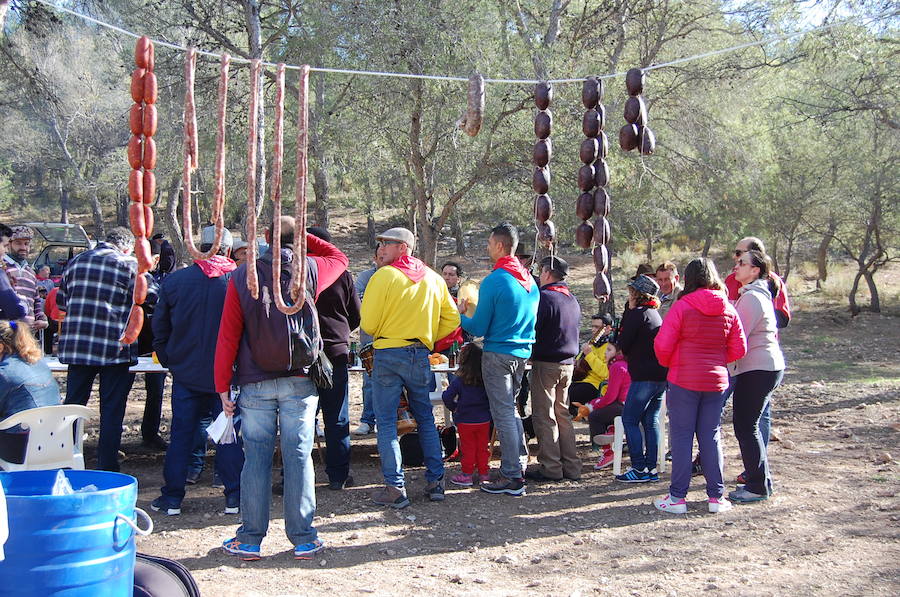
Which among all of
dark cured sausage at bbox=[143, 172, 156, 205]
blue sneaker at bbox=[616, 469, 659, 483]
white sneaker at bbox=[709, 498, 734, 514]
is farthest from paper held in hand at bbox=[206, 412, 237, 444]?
white sneaker at bbox=[709, 498, 734, 514]

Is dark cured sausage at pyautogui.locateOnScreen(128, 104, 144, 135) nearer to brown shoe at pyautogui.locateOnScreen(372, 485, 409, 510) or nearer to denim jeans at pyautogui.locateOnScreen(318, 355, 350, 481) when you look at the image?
denim jeans at pyautogui.locateOnScreen(318, 355, 350, 481)

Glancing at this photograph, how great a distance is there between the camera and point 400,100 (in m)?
12.2

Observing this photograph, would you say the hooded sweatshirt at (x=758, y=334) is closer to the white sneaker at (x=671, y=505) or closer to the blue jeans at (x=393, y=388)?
the white sneaker at (x=671, y=505)

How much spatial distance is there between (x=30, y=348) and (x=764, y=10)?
11.9m

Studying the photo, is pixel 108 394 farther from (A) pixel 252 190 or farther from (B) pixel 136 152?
(A) pixel 252 190

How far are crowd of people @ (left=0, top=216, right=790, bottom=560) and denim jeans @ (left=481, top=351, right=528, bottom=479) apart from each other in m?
0.01

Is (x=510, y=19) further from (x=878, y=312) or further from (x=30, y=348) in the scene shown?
(x=878, y=312)

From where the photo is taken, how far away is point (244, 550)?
4887mm

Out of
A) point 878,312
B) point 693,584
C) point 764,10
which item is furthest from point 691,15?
point 693,584

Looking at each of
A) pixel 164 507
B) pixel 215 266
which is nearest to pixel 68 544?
pixel 164 507

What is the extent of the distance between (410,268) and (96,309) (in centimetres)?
231

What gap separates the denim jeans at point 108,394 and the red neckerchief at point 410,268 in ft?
7.08

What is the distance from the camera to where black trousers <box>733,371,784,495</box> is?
19.6 ft

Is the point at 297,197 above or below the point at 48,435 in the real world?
above
